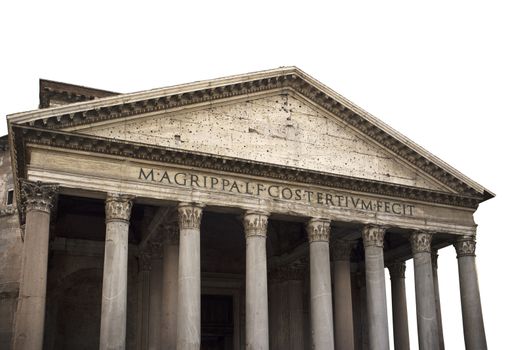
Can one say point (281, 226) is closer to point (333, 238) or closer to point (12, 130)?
point (333, 238)

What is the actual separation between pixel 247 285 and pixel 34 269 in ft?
17.5

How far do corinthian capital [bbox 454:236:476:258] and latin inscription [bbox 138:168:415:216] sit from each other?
6.98ft

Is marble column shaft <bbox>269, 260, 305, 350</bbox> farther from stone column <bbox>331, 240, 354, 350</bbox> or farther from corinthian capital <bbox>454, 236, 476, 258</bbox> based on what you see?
corinthian capital <bbox>454, 236, 476, 258</bbox>

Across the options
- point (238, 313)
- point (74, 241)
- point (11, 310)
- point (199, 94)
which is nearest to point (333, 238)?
point (238, 313)

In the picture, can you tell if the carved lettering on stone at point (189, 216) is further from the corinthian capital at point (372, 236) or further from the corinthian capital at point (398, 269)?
the corinthian capital at point (398, 269)

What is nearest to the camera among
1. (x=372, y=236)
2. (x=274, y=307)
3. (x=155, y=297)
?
(x=372, y=236)

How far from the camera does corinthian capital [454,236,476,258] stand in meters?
20.3

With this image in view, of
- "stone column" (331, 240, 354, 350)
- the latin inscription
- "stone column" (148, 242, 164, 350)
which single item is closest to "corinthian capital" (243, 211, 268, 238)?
the latin inscription

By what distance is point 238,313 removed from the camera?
75.4 ft

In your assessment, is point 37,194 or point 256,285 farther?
point 256,285

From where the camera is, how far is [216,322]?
22.7 metres

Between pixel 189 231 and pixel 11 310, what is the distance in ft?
32.9

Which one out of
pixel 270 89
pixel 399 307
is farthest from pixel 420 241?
pixel 270 89

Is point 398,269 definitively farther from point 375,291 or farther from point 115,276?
point 115,276
